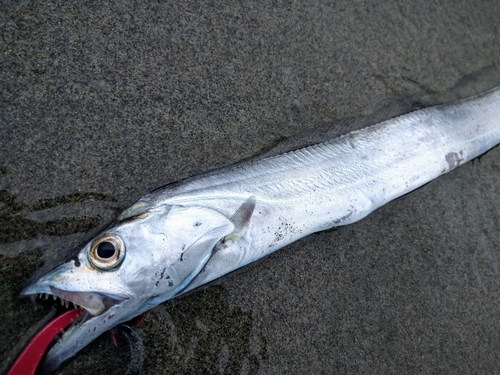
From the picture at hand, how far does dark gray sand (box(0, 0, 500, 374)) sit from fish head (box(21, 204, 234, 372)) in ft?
0.67

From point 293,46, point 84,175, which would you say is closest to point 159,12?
point 293,46

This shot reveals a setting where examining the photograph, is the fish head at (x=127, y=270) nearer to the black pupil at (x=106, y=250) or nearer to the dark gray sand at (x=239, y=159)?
the black pupil at (x=106, y=250)

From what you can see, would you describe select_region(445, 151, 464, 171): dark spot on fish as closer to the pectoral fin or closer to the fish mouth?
the pectoral fin

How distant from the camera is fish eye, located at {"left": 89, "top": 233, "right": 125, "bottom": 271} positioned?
5.76 feet

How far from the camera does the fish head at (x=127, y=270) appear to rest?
1743 millimetres

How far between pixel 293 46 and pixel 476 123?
1.42 m

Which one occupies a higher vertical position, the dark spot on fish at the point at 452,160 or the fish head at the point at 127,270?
the fish head at the point at 127,270

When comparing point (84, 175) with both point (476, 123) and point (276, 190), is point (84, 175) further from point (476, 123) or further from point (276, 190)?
point (476, 123)

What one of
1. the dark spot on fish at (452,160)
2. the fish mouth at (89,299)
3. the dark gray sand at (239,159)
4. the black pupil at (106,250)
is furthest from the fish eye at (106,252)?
the dark spot on fish at (452,160)

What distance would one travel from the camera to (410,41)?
9.93 feet

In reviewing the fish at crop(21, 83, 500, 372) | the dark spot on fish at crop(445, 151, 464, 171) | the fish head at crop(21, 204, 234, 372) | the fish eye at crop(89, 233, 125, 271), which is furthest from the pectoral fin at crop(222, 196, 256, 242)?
the dark spot on fish at crop(445, 151, 464, 171)

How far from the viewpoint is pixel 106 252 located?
69.8 inches

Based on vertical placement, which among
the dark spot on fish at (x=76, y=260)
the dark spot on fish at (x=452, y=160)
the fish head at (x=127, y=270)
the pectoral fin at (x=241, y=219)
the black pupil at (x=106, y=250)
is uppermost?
the dark spot on fish at (x=76, y=260)

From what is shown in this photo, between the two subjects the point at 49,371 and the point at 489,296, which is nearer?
the point at 49,371
